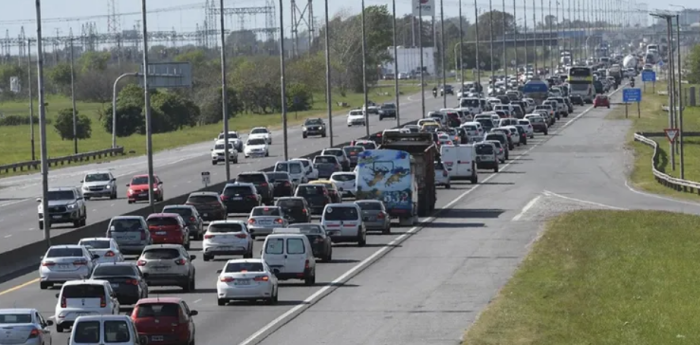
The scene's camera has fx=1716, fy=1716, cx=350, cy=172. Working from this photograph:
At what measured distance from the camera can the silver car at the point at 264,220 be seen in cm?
6106

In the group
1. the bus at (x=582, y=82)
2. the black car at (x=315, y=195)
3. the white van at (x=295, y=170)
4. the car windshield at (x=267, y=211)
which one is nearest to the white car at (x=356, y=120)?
the bus at (x=582, y=82)

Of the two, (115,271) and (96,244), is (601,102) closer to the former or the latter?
(96,244)

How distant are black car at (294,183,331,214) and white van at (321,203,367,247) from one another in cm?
1239

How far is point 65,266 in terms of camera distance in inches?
1790

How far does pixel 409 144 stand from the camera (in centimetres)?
7019

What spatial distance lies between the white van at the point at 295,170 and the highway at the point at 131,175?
15.3 feet

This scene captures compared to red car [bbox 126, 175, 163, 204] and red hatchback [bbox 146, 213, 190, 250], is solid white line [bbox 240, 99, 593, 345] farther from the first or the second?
red car [bbox 126, 175, 163, 204]

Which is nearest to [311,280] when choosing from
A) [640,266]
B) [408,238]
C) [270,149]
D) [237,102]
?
[640,266]

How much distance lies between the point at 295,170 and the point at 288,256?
3890cm

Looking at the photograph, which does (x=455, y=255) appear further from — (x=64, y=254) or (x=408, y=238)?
(x=64, y=254)

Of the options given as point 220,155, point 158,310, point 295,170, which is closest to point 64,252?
point 158,310

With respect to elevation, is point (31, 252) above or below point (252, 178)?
below

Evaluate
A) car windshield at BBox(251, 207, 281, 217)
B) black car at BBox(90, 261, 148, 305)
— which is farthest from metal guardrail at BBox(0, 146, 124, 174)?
black car at BBox(90, 261, 148, 305)

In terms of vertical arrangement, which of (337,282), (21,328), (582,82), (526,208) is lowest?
Answer: (526,208)
